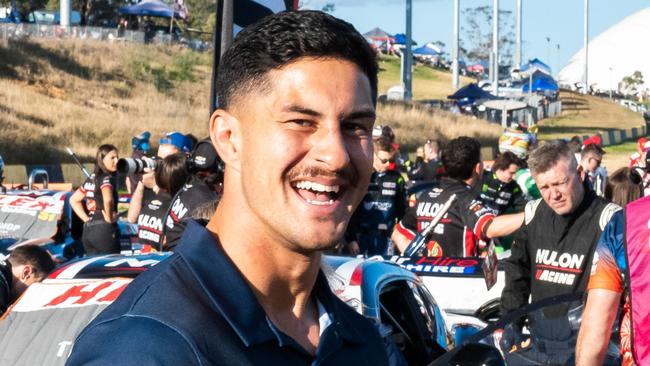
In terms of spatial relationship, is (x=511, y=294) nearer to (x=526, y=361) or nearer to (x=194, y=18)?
(x=526, y=361)

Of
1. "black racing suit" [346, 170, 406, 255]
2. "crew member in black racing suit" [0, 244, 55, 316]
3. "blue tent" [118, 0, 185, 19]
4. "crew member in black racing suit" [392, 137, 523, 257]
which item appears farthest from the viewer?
"blue tent" [118, 0, 185, 19]

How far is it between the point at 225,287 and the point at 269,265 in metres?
0.12

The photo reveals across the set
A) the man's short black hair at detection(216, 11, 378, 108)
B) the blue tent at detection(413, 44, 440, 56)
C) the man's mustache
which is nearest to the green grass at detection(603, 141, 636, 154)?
the man's short black hair at detection(216, 11, 378, 108)

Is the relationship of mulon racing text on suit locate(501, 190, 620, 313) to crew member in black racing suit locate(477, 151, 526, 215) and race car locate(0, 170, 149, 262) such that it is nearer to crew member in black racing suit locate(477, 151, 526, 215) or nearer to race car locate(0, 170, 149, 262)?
crew member in black racing suit locate(477, 151, 526, 215)

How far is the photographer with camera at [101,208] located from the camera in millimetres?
11539

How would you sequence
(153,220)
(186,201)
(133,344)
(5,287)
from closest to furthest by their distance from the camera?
(133,344), (5,287), (186,201), (153,220)

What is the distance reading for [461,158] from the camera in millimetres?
9617

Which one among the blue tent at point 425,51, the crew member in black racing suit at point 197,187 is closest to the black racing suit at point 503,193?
the crew member in black racing suit at point 197,187

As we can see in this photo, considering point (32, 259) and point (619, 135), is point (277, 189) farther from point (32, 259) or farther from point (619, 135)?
point (619, 135)

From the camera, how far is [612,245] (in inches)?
173

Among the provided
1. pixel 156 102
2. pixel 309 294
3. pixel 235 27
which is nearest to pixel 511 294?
pixel 235 27

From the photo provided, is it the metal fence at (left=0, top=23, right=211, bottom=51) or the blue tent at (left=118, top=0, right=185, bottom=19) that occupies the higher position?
the blue tent at (left=118, top=0, right=185, bottom=19)

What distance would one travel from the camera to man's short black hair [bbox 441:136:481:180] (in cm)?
962

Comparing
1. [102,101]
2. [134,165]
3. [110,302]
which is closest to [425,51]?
[102,101]
